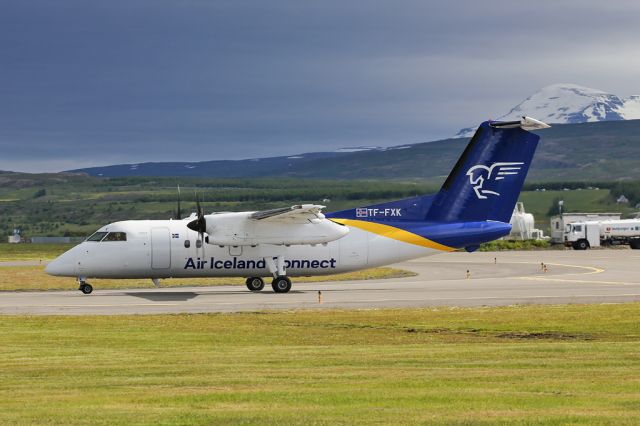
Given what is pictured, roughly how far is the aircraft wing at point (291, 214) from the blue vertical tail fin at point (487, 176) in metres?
5.90

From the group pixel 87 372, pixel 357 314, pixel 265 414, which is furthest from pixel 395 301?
pixel 265 414

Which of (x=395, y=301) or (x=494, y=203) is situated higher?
(x=494, y=203)

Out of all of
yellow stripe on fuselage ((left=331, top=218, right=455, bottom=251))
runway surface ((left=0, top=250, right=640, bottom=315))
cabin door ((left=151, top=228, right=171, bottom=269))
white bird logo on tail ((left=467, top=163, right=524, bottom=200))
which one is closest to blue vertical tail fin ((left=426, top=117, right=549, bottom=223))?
white bird logo on tail ((left=467, top=163, right=524, bottom=200))

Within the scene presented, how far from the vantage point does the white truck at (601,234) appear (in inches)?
4365

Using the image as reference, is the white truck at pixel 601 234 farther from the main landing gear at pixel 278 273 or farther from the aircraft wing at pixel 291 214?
the aircraft wing at pixel 291 214

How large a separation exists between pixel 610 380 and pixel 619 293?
27883 mm

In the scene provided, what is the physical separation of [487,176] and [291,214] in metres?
9.80

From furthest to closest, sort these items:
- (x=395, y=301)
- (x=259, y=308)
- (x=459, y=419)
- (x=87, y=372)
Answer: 1. (x=395, y=301)
2. (x=259, y=308)
3. (x=87, y=372)
4. (x=459, y=419)

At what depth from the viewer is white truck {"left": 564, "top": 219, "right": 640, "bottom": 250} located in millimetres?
110875

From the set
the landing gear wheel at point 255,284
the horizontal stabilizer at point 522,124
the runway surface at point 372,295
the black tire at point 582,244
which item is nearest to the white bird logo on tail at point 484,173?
the horizontal stabilizer at point 522,124

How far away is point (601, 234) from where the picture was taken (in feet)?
369

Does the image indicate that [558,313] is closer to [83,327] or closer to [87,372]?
[83,327]

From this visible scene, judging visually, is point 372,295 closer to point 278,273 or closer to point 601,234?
point 278,273

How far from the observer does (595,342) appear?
28.0 metres
